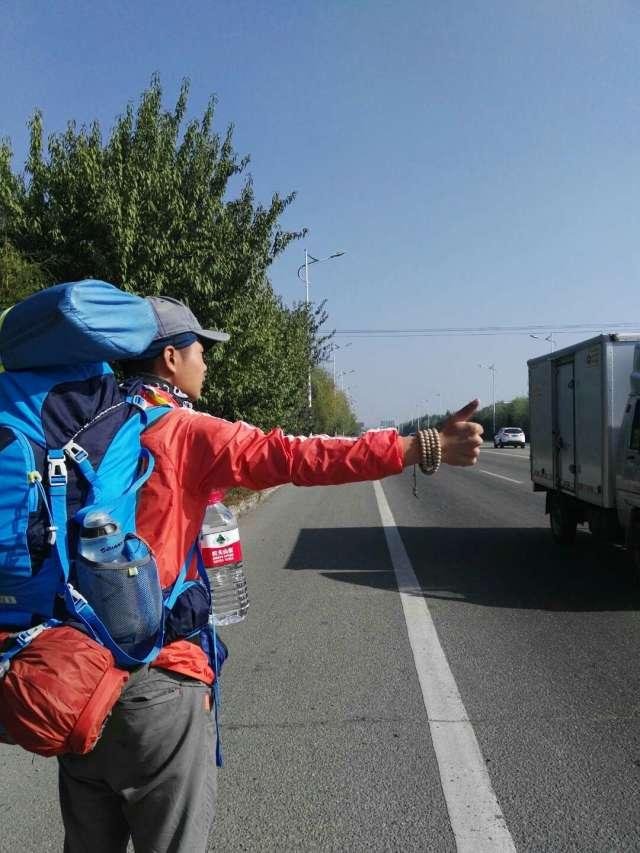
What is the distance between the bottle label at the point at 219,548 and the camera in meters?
2.47

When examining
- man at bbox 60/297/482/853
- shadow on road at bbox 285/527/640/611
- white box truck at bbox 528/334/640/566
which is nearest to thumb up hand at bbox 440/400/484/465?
man at bbox 60/297/482/853

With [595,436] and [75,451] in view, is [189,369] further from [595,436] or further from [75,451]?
[595,436]

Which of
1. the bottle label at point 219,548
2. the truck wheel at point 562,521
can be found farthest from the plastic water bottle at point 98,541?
the truck wheel at point 562,521

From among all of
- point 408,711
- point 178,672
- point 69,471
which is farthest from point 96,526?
point 408,711

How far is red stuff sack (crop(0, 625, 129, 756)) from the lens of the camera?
1601 millimetres

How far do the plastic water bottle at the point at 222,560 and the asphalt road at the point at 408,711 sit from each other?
1.19 metres

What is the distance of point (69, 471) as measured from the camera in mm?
1720

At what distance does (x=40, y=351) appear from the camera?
1752 mm

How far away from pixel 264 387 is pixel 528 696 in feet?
39.3

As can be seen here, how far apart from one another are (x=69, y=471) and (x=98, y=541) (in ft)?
0.59

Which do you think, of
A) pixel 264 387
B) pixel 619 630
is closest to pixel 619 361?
pixel 619 630

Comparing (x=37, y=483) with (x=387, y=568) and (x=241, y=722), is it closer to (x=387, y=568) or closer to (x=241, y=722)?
(x=241, y=722)

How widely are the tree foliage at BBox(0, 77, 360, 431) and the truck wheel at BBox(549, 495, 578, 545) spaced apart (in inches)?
242

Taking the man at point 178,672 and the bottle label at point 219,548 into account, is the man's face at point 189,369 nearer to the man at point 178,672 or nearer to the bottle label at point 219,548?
the man at point 178,672
